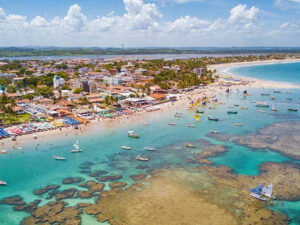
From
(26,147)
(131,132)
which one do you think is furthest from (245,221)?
(26,147)

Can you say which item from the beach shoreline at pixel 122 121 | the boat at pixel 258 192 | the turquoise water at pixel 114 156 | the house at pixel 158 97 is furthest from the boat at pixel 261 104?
the boat at pixel 258 192

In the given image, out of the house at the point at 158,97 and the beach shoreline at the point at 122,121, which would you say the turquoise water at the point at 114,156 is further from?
the house at the point at 158,97

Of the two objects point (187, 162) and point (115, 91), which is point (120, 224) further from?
point (115, 91)

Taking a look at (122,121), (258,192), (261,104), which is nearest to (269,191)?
(258,192)

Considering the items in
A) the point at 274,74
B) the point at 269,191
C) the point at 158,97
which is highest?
the point at 274,74

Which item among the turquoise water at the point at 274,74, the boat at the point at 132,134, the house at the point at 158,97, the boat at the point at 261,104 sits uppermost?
the turquoise water at the point at 274,74

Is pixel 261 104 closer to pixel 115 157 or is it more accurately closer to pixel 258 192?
pixel 258 192

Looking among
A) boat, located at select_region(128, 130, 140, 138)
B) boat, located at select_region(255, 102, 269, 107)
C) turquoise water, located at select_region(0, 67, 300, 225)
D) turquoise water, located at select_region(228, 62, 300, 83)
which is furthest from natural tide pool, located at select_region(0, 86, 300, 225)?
turquoise water, located at select_region(228, 62, 300, 83)

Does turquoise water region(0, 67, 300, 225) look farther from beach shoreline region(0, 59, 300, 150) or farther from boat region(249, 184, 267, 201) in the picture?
boat region(249, 184, 267, 201)
